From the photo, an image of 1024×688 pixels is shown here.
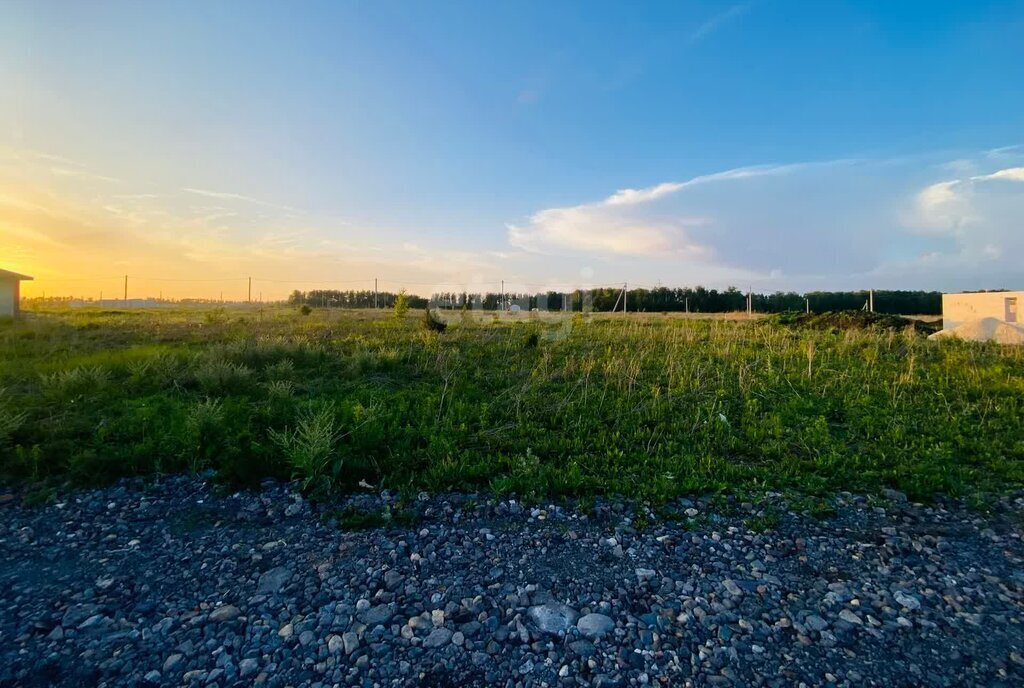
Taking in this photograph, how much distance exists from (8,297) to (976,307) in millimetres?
35858

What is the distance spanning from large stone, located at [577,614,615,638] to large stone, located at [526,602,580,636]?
0.05 meters

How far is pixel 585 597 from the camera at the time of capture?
257 centimetres

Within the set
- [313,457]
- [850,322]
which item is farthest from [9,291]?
[850,322]

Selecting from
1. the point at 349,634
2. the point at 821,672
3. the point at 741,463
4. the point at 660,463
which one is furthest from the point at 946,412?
the point at 349,634

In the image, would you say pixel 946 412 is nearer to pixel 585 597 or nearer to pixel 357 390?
pixel 585 597

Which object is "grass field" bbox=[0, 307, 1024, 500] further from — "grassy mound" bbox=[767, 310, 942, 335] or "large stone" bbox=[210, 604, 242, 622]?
"grassy mound" bbox=[767, 310, 942, 335]

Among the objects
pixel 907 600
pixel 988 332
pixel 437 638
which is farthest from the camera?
pixel 988 332

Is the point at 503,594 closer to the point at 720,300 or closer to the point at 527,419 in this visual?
the point at 527,419

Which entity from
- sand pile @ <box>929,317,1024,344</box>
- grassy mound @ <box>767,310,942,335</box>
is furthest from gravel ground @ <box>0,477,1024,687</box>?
grassy mound @ <box>767,310,942,335</box>

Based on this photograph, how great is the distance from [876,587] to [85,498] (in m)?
5.16

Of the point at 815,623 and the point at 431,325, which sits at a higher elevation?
the point at 431,325

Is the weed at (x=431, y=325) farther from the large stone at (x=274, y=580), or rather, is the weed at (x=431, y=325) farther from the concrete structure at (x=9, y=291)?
the concrete structure at (x=9, y=291)

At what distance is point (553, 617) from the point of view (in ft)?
7.96

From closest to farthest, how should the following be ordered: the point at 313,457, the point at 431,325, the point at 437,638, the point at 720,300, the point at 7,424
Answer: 1. the point at 437,638
2. the point at 313,457
3. the point at 7,424
4. the point at 431,325
5. the point at 720,300
